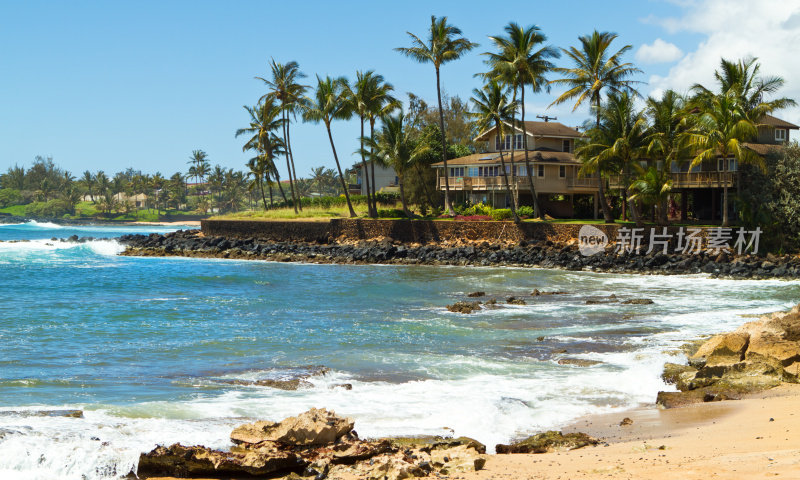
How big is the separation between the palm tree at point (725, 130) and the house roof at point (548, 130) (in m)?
16.6

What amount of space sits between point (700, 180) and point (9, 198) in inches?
6153

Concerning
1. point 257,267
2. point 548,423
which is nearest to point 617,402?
point 548,423

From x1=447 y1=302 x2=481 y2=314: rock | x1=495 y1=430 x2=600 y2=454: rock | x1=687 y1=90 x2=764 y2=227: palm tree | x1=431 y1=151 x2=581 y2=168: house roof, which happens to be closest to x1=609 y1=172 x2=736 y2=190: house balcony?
x1=687 y1=90 x2=764 y2=227: palm tree

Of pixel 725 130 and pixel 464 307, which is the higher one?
pixel 725 130

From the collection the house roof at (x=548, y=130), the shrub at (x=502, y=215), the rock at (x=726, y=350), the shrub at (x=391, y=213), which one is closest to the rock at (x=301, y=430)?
the rock at (x=726, y=350)

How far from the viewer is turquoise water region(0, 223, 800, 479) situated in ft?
34.3

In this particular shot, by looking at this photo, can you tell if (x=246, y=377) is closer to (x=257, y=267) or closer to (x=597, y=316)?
(x=597, y=316)

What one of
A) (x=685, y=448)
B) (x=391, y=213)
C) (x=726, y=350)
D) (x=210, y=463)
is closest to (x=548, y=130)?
(x=391, y=213)

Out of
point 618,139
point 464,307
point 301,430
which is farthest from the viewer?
point 618,139

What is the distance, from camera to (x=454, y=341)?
1792 centimetres

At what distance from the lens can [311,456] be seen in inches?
339

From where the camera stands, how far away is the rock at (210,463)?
8.23 metres

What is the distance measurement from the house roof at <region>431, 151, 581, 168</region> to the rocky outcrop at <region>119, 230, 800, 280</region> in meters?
10.4

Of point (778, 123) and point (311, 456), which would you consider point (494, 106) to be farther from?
point (311, 456)
